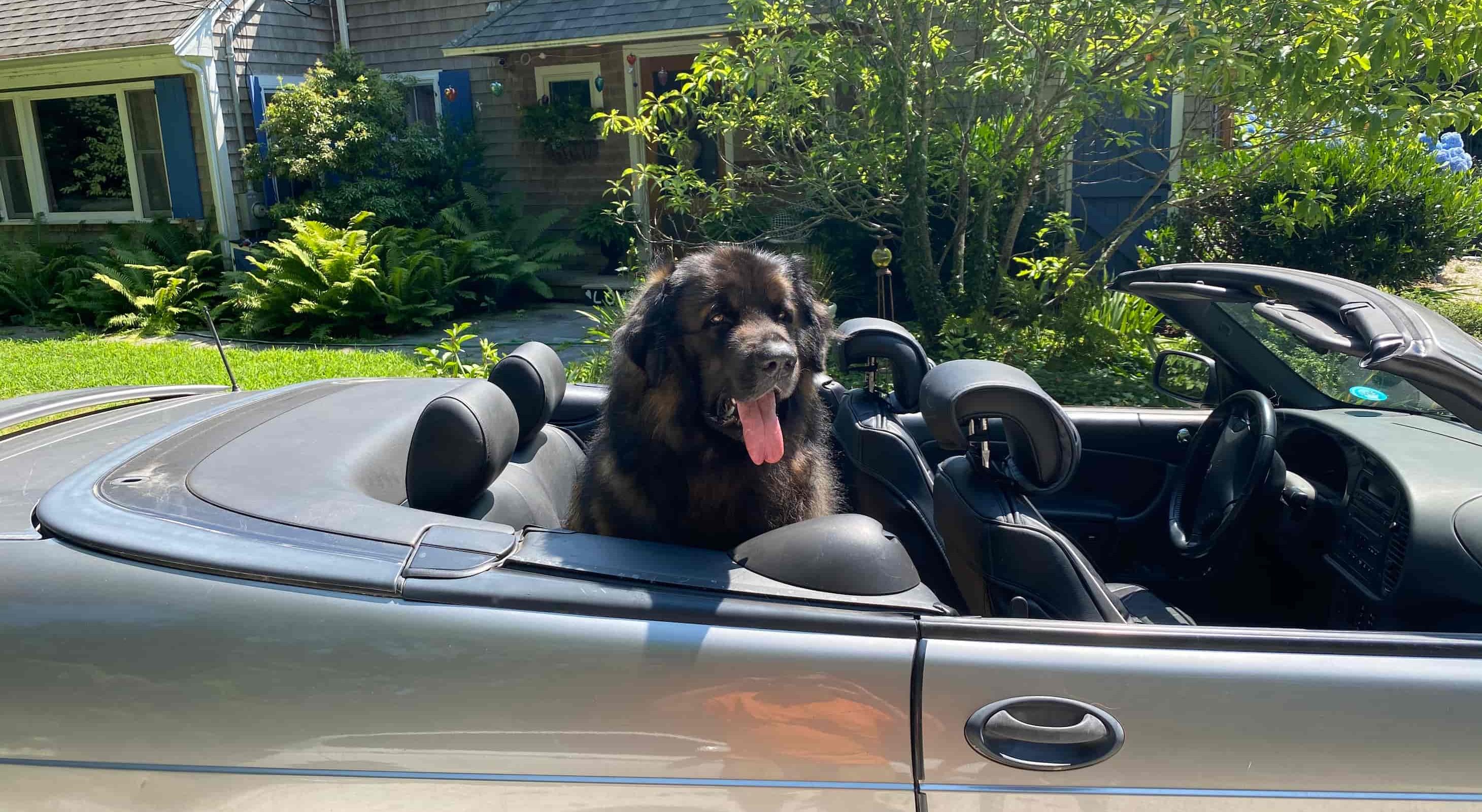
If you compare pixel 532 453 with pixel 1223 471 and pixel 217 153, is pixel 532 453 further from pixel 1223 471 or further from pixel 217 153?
A: pixel 217 153

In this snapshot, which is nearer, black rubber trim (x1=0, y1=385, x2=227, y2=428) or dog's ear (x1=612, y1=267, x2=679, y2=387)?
dog's ear (x1=612, y1=267, x2=679, y2=387)

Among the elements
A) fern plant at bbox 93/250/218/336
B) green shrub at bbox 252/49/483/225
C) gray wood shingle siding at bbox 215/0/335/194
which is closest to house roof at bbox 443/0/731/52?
green shrub at bbox 252/49/483/225

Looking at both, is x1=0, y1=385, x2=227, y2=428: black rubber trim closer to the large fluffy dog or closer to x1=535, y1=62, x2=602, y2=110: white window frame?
the large fluffy dog

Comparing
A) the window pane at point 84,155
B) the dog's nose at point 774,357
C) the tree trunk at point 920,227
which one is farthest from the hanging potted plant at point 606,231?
the dog's nose at point 774,357

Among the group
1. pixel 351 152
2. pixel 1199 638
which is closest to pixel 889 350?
pixel 1199 638

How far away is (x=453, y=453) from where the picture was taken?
2.20m

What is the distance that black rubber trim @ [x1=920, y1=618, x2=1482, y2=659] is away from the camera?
5.46 ft

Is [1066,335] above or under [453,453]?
under

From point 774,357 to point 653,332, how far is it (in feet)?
1.18

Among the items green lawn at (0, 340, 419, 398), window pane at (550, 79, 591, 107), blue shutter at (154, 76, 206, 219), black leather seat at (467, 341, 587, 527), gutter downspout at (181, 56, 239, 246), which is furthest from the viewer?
window pane at (550, 79, 591, 107)

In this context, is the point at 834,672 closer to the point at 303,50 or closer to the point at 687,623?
the point at 687,623

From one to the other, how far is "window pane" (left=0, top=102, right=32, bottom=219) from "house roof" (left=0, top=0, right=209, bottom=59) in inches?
59.5

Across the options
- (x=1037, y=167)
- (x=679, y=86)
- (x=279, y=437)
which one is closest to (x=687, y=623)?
(x=279, y=437)

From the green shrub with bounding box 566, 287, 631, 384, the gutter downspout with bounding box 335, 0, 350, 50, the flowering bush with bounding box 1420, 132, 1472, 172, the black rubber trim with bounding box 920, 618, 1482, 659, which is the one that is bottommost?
the green shrub with bounding box 566, 287, 631, 384
